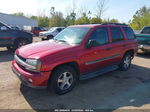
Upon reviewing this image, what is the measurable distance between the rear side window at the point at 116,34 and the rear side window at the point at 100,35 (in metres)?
0.40

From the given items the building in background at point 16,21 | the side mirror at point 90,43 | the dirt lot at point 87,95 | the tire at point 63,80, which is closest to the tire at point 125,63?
the dirt lot at point 87,95

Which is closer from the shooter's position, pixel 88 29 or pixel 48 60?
pixel 48 60

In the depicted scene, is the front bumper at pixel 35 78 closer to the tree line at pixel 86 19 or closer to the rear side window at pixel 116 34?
the rear side window at pixel 116 34

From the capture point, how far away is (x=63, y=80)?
3.98m

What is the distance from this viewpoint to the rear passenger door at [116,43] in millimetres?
5331

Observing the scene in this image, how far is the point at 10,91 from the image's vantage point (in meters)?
4.08

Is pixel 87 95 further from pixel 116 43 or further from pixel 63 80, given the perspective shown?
pixel 116 43

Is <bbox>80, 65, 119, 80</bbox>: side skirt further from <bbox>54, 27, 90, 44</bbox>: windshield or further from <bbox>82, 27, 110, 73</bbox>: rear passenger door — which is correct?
<bbox>54, 27, 90, 44</bbox>: windshield

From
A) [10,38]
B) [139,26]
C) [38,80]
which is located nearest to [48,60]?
[38,80]

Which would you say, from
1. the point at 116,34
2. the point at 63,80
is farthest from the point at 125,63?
the point at 63,80

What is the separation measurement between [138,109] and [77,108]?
1.42 meters

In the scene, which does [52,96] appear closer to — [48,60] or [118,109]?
[48,60]

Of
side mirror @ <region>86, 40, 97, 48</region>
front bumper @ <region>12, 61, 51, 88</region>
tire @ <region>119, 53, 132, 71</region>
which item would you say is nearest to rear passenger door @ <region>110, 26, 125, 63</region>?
tire @ <region>119, 53, 132, 71</region>

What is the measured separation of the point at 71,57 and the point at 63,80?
655 millimetres
